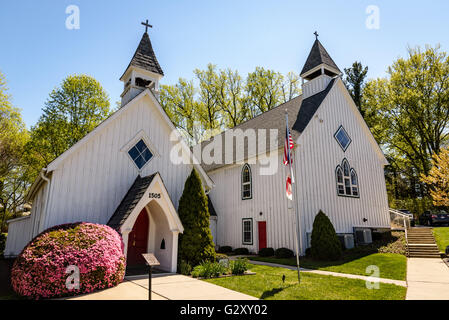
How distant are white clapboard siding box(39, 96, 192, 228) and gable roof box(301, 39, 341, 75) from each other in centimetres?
1287

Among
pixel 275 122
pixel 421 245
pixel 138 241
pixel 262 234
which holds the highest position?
pixel 275 122

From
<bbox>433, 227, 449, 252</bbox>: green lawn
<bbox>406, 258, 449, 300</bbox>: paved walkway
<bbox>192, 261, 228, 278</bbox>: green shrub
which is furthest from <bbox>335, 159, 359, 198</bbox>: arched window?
<bbox>192, 261, 228, 278</bbox>: green shrub

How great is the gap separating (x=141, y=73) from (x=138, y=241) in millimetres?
8234

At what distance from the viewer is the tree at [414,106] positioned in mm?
29922

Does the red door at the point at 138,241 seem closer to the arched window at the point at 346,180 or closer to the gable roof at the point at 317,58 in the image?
the arched window at the point at 346,180

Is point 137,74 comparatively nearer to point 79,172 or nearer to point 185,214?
point 79,172

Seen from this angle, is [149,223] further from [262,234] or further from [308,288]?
[262,234]

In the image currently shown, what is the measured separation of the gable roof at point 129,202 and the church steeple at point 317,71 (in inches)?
580

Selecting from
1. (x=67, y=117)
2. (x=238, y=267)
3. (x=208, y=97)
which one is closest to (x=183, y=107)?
(x=208, y=97)

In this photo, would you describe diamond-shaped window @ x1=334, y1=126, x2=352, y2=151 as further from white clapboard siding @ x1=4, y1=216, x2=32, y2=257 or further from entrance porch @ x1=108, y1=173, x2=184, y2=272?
white clapboard siding @ x1=4, y1=216, x2=32, y2=257

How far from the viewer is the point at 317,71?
20844 millimetres

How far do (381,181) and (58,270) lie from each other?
21.6 metres

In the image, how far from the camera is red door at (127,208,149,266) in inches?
469

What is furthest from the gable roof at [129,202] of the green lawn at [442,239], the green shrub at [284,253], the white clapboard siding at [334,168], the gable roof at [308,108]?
the green lawn at [442,239]
